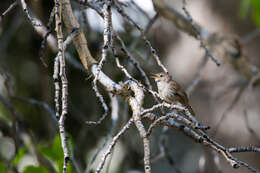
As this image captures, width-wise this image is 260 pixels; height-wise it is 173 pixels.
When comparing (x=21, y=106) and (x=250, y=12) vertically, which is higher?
(x=250, y=12)

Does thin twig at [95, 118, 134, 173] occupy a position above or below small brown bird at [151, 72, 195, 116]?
below

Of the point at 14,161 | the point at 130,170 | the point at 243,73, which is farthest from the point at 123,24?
the point at 14,161

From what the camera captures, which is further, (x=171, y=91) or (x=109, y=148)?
(x=171, y=91)

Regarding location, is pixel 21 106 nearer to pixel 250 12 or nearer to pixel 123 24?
pixel 123 24

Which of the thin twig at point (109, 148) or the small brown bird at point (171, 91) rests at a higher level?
the small brown bird at point (171, 91)

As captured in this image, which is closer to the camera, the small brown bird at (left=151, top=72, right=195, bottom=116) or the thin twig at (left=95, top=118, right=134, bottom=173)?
the thin twig at (left=95, top=118, right=134, bottom=173)

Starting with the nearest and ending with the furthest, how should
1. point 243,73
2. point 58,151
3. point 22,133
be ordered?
point 58,151 → point 22,133 → point 243,73

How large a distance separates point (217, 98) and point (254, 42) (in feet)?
2.25

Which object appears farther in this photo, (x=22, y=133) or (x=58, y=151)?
(x=22, y=133)

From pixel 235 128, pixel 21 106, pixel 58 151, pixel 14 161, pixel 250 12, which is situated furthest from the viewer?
pixel 21 106

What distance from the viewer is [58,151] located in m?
2.24

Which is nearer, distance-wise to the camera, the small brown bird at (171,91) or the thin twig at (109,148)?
the thin twig at (109,148)

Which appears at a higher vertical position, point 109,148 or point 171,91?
point 171,91

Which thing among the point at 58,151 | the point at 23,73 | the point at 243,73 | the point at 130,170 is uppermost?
the point at 23,73
